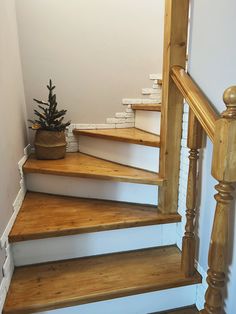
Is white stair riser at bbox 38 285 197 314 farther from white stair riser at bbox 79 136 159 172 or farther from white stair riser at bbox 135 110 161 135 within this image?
white stair riser at bbox 135 110 161 135

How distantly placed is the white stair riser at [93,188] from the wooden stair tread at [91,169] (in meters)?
0.06

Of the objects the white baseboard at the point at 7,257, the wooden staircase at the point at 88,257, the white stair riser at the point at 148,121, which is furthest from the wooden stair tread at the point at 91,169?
the white stair riser at the point at 148,121

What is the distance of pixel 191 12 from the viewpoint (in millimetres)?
1226

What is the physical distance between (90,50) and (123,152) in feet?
3.23

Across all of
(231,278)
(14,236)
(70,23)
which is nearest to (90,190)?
(14,236)

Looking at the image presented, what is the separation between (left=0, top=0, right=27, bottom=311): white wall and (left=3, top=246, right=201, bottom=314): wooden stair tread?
0.64 feet

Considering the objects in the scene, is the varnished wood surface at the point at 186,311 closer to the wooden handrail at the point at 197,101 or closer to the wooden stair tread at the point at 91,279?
the wooden stair tread at the point at 91,279

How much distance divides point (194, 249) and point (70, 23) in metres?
1.93

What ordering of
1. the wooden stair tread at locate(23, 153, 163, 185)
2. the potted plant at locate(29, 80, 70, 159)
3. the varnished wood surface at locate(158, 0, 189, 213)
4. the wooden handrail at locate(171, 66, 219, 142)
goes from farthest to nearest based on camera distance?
the potted plant at locate(29, 80, 70, 159), the wooden stair tread at locate(23, 153, 163, 185), the varnished wood surface at locate(158, 0, 189, 213), the wooden handrail at locate(171, 66, 219, 142)

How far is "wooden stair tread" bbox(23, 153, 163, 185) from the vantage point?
1.56m

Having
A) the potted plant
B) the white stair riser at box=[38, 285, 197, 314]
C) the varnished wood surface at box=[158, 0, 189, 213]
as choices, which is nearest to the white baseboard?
the white stair riser at box=[38, 285, 197, 314]

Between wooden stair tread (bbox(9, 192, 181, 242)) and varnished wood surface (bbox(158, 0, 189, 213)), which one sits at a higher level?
varnished wood surface (bbox(158, 0, 189, 213))

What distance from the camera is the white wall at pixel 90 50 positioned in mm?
2053

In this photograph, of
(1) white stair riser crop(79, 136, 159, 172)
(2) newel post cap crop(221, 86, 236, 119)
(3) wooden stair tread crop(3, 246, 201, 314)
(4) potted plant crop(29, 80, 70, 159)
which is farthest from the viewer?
(4) potted plant crop(29, 80, 70, 159)
